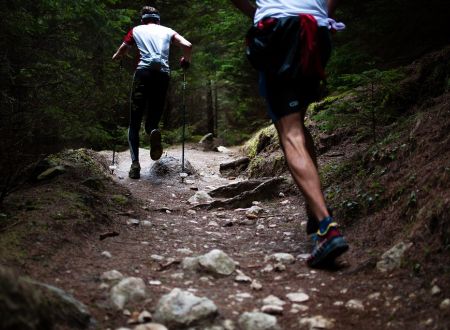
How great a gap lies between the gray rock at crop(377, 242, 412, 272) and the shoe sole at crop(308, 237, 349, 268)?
0.74 feet

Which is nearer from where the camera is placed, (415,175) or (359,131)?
(415,175)

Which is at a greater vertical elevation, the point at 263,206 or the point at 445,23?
the point at 445,23

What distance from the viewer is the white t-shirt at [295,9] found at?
2.96 metres

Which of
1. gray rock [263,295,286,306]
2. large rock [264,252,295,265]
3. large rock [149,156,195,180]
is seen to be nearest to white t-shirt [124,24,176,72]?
large rock [149,156,195,180]

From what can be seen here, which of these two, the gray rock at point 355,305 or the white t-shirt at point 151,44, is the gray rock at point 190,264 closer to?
the gray rock at point 355,305

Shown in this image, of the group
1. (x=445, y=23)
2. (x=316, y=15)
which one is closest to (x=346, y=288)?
(x=316, y=15)

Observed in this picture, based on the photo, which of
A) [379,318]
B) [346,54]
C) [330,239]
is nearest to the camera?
[379,318]

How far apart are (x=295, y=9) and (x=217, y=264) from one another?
1854 millimetres

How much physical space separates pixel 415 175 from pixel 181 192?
3.90 m

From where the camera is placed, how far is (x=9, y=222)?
3.07 meters

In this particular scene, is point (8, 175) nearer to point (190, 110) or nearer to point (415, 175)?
point (415, 175)

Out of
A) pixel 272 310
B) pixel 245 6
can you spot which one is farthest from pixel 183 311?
pixel 245 6

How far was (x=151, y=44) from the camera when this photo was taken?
252 inches

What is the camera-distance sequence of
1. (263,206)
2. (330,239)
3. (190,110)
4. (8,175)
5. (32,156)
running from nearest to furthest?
(330,239)
(8,175)
(32,156)
(263,206)
(190,110)
